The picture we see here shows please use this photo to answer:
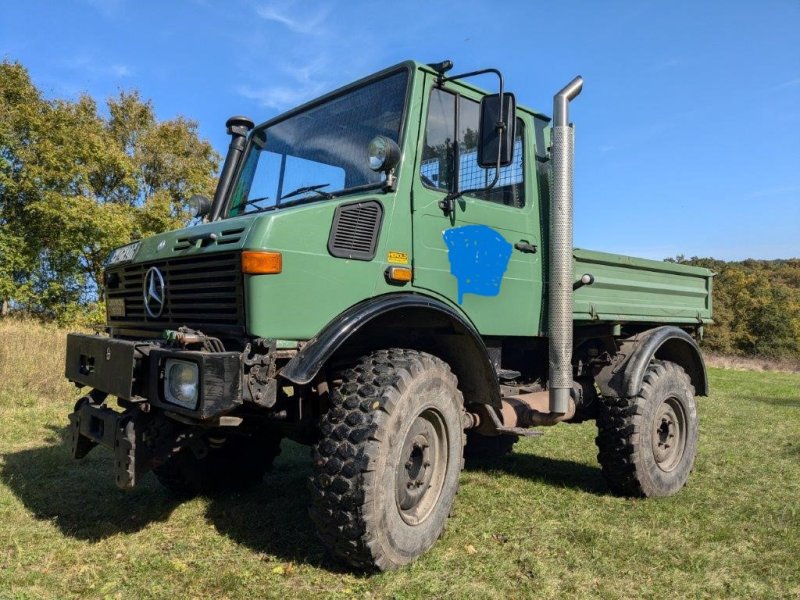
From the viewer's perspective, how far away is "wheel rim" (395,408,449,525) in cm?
323

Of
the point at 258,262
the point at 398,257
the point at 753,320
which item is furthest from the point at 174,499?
the point at 753,320

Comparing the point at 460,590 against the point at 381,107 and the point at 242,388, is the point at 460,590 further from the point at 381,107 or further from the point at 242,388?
the point at 381,107

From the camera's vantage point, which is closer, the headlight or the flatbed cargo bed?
the headlight

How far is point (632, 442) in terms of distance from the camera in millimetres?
4480

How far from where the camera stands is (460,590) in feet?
9.70

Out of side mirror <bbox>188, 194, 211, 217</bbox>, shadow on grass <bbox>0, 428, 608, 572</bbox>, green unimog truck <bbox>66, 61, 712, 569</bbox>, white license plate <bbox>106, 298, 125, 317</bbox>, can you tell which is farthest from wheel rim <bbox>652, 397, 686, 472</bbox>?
white license plate <bbox>106, 298, 125, 317</bbox>

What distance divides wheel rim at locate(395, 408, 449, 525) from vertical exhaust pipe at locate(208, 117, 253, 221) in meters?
2.21

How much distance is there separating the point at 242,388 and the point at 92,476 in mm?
3024

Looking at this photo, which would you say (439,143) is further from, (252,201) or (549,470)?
(549,470)

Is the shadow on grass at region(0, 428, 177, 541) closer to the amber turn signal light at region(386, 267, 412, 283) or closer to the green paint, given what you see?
the green paint

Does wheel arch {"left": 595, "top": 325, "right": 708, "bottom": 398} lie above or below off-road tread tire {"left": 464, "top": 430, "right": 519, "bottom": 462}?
above

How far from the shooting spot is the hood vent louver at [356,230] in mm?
3113

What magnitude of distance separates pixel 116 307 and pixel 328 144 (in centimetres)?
175

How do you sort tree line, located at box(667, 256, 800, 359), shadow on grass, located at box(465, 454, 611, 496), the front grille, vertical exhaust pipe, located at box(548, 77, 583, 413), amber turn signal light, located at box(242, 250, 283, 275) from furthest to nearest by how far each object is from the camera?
tree line, located at box(667, 256, 800, 359)
shadow on grass, located at box(465, 454, 611, 496)
vertical exhaust pipe, located at box(548, 77, 583, 413)
the front grille
amber turn signal light, located at box(242, 250, 283, 275)
